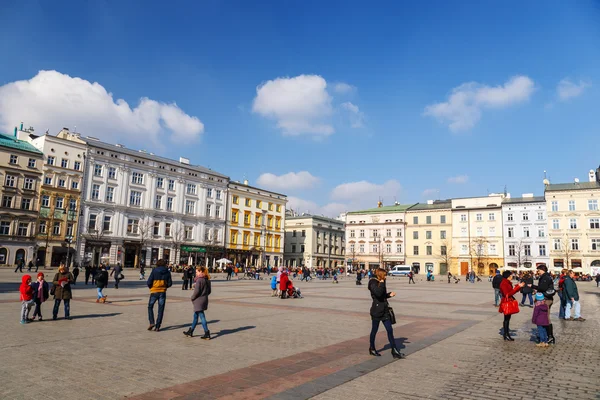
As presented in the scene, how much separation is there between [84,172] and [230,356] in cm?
5487

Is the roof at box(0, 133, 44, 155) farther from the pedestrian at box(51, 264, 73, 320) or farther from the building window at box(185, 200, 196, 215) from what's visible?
the pedestrian at box(51, 264, 73, 320)

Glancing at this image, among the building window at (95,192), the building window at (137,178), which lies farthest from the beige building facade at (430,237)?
the building window at (95,192)

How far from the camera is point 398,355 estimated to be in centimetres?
805

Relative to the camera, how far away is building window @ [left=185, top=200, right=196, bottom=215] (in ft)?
219

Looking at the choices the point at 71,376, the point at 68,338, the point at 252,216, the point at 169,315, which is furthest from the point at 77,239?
the point at 71,376

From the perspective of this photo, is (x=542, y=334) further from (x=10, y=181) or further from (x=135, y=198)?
(x=135, y=198)

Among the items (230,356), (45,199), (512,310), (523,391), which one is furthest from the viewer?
(45,199)

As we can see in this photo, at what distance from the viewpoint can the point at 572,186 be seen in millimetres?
70375

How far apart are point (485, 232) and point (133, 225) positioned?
59.9m

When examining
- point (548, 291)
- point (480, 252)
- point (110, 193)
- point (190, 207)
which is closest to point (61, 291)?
point (548, 291)

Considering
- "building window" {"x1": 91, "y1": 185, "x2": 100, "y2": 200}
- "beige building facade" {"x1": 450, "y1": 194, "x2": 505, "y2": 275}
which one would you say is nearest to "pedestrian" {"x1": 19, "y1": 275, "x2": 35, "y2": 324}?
"building window" {"x1": 91, "y1": 185, "x2": 100, "y2": 200}

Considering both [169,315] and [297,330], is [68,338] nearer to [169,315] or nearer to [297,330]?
[169,315]

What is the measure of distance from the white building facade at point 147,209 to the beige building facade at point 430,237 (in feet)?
125

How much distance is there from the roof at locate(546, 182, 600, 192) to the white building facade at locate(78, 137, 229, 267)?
185 feet
